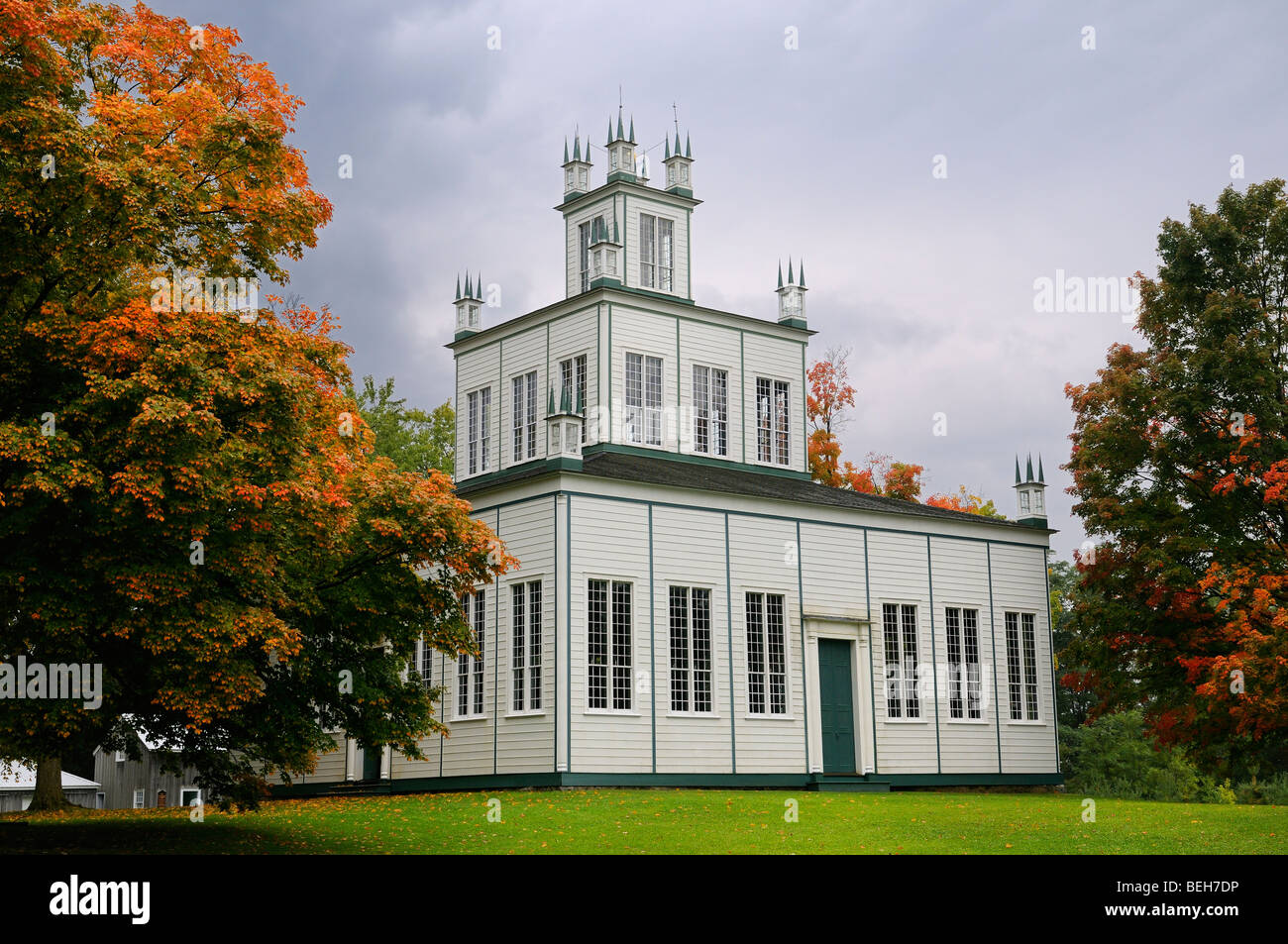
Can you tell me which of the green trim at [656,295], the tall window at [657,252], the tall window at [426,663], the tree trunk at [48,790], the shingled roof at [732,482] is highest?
the tall window at [657,252]

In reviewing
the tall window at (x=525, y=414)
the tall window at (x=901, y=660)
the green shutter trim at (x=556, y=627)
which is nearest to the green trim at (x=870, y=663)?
the tall window at (x=901, y=660)

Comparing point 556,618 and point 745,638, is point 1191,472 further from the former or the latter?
point 556,618

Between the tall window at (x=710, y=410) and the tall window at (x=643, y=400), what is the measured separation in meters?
1.14

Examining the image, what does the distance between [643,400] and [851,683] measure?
9.06 metres

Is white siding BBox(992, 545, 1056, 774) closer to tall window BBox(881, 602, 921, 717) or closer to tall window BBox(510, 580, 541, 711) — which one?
tall window BBox(881, 602, 921, 717)

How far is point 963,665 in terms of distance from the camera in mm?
34562

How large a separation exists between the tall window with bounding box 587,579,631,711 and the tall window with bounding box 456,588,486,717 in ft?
9.25

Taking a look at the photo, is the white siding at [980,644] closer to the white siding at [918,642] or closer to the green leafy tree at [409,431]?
the white siding at [918,642]

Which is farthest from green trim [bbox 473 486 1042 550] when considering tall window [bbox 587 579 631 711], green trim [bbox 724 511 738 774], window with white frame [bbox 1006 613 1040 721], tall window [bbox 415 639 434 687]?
tall window [bbox 415 639 434 687]

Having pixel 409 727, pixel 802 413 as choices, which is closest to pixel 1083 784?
pixel 802 413

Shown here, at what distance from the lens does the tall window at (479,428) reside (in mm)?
38594

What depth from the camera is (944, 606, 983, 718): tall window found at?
112 feet

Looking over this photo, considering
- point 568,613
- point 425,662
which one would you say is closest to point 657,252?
point 425,662

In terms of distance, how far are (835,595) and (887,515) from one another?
2.57 metres
